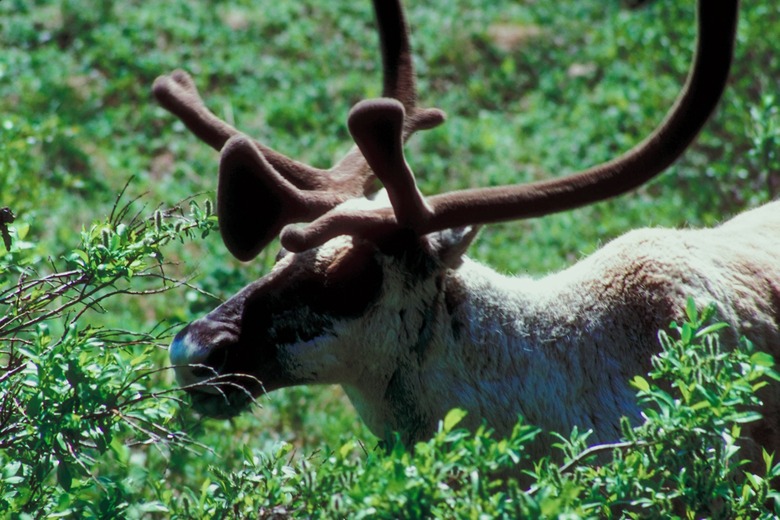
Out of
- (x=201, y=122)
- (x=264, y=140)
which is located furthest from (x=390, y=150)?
(x=264, y=140)

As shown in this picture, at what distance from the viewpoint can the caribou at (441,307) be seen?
298 centimetres

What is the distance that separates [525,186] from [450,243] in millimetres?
298

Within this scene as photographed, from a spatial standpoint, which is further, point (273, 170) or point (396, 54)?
point (396, 54)

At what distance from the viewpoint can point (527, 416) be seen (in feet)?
10.1

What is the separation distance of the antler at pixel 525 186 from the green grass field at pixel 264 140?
1.81 ft

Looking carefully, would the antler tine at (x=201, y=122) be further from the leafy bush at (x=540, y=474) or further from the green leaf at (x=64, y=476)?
the green leaf at (x=64, y=476)

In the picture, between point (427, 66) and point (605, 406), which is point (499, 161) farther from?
point (605, 406)

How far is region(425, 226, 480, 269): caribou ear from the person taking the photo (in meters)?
3.09

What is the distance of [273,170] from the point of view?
9.96 feet

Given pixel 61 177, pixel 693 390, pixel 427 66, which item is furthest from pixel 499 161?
pixel 693 390

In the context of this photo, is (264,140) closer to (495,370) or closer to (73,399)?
→ (495,370)

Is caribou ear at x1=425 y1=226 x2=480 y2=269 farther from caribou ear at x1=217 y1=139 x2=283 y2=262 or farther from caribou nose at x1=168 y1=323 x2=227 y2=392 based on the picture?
caribou nose at x1=168 y1=323 x2=227 y2=392

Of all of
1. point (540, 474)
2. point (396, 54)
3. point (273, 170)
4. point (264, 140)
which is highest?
point (396, 54)

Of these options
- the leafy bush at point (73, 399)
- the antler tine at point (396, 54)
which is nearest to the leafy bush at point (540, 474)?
the leafy bush at point (73, 399)
